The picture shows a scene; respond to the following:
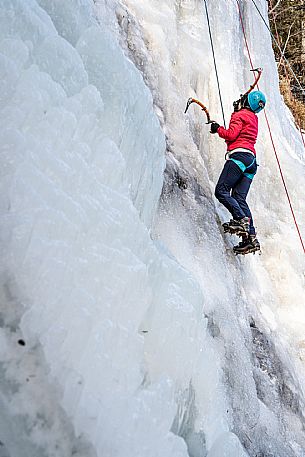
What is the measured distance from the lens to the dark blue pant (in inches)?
135

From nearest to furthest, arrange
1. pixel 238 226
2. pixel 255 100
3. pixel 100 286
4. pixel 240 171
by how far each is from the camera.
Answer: pixel 100 286
pixel 238 226
pixel 240 171
pixel 255 100

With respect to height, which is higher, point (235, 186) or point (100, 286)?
point (100, 286)

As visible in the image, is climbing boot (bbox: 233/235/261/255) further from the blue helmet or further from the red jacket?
the blue helmet

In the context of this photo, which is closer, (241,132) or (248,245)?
(248,245)

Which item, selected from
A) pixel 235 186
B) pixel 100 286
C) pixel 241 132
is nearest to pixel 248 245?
pixel 235 186

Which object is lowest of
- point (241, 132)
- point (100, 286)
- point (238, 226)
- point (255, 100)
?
point (238, 226)

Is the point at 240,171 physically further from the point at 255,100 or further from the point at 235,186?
the point at 255,100

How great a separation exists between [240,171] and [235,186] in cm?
10

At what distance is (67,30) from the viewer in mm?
2193

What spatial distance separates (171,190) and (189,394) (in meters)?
1.60

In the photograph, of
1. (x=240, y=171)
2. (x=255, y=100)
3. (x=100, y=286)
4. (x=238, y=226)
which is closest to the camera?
(x=100, y=286)

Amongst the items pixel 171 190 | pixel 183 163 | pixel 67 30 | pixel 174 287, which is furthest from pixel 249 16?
pixel 174 287

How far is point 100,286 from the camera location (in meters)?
1.44

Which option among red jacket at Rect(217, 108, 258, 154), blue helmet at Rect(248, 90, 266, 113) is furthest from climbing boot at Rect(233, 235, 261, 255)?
blue helmet at Rect(248, 90, 266, 113)
